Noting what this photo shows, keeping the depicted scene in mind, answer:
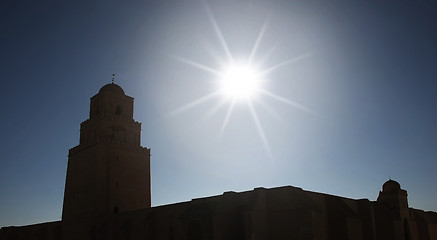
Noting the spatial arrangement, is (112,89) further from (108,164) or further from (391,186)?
(391,186)

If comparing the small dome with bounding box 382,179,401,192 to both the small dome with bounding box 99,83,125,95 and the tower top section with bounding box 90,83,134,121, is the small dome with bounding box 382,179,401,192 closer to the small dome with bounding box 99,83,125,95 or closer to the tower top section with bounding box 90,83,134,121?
the tower top section with bounding box 90,83,134,121

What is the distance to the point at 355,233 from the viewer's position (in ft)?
69.9

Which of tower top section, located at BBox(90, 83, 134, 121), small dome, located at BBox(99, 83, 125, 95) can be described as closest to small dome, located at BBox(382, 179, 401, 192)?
tower top section, located at BBox(90, 83, 134, 121)

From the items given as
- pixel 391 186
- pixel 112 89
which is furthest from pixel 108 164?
pixel 391 186

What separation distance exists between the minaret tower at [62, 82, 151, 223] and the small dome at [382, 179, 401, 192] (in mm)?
17464

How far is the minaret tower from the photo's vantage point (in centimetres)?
2822

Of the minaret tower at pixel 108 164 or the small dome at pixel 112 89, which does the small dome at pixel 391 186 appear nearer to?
the minaret tower at pixel 108 164

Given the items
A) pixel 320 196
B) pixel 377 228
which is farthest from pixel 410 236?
pixel 320 196

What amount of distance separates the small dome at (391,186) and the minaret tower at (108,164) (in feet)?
57.3

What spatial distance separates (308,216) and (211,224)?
4.81 m

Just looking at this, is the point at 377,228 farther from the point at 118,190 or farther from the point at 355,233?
the point at 118,190

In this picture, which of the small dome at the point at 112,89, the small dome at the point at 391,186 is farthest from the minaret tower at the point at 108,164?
the small dome at the point at 391,186

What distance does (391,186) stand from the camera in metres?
26.6

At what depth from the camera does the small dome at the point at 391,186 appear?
86.3 feet
